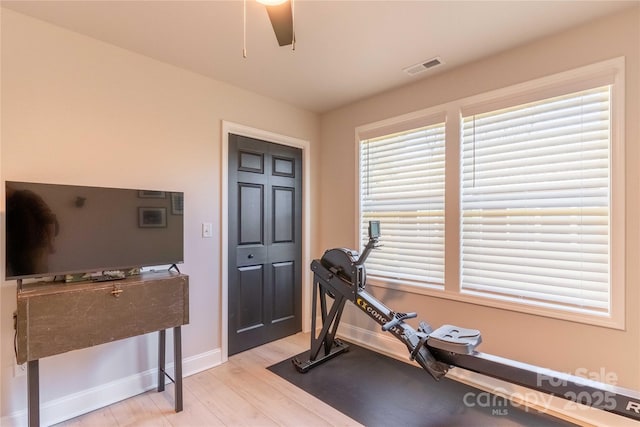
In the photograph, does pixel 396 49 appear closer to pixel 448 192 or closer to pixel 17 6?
pixel 448 192

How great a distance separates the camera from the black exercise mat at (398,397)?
1.98 metres

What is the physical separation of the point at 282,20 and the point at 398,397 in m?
2.50

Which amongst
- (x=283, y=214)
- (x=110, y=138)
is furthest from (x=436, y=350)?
(x=110, y=138)

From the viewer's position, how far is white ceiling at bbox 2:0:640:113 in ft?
5.97

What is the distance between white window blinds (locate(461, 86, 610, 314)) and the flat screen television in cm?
234

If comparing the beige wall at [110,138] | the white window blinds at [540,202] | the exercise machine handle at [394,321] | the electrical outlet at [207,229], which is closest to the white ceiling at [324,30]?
the beige wall at [110,138]

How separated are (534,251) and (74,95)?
3.36m

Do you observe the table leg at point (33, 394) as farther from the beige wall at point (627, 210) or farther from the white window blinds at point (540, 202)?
the white window blinds at point (540, 202)

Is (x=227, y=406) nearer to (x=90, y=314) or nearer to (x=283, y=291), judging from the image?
(x=90, y=314)

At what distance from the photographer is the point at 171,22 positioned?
1966mm

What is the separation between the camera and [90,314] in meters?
1.77

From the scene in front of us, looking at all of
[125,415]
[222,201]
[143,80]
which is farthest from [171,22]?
[125,415]

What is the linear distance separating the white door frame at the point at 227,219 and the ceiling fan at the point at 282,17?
147 centimetres

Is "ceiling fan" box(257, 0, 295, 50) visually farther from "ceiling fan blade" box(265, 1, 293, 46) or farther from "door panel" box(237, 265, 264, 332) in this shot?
"door panel" box(237, 265, 264, 332)
